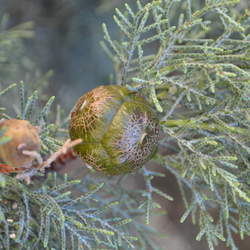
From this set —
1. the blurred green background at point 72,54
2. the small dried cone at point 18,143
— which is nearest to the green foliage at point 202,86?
the small dried cone at point 18,143

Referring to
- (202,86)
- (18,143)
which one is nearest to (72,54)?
(202,86)

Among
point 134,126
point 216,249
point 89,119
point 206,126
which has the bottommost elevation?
point 216,249

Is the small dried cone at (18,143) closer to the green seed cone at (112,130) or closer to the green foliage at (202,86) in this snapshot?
the green seed cone at (112,130)

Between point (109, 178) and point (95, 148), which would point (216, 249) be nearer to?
point (109, 178)

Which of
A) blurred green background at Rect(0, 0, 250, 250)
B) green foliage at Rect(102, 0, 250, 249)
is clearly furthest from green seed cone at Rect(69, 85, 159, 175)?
blurred green background at Rect(0, 0, 250, 250)

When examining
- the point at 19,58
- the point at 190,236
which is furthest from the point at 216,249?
the point at 19,58

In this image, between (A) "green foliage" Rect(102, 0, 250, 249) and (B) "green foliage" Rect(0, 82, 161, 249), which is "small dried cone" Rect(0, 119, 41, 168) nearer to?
(B) "green foliage" Rect(0, 82, 161, 249)
